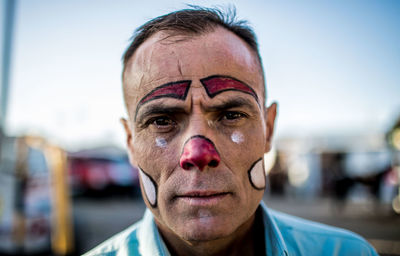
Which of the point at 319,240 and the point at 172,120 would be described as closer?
the point at 172,120

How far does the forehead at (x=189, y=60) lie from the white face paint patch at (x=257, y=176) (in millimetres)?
393

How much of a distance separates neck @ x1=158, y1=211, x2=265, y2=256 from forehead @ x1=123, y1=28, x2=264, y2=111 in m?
0.76

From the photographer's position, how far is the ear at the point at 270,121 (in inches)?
70.9

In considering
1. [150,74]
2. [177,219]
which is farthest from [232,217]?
[150,74]

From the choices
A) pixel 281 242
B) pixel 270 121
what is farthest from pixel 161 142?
pixel 281 242

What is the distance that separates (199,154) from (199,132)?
0.42 feet

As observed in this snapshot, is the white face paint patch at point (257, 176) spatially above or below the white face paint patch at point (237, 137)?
below

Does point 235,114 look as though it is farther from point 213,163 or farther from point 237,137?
point 213,163

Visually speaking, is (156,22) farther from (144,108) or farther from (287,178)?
(287,178)

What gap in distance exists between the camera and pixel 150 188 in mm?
1523

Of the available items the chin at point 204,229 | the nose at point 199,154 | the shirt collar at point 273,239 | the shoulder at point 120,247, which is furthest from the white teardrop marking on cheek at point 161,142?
the shirt collar at point 273,239

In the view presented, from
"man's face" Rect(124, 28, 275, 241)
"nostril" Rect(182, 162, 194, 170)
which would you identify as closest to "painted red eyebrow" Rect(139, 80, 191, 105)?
"man's face" Rect(124, 28, 275, 241)

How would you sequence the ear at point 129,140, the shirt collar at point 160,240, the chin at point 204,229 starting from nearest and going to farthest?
1. the chin at point 204,229
2. the shirt collar at point 160,240
3. the ear at point 129,140

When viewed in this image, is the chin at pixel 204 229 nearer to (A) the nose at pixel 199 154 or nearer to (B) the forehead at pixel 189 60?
(A) the nose at pixel 199 154
